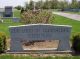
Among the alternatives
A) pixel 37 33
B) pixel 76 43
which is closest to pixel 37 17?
pixel 37 33

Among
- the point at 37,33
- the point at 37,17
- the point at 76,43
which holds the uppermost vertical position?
the point at 37,17

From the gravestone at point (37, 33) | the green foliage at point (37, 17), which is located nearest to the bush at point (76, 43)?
the gravestone at point (37, 33)

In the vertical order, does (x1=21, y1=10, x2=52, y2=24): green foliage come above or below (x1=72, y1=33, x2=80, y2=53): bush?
above

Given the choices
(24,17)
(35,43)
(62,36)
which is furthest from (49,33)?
(24,17)

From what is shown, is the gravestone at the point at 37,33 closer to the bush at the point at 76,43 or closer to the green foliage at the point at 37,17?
the bush at the point at 76,43

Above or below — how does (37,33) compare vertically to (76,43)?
above

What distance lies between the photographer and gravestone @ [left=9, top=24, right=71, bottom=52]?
37.3 ft

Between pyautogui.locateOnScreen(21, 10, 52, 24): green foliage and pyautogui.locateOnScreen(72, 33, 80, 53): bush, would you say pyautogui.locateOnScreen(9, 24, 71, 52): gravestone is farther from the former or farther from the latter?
pyautogui.locateOnScreen(21, 10, 52, 24): green foliage

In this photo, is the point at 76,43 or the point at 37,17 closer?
the point at 76,43

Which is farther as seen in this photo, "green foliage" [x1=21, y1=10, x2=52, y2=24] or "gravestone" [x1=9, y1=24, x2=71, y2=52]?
"green foliage" [x1=21, y1=10, x2=52, y2=24]

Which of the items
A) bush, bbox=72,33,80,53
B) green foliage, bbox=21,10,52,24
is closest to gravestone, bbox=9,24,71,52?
bush, bbox=72,33,80,53

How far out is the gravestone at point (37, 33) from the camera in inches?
447

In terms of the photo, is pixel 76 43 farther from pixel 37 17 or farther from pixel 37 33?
pixel 37 17

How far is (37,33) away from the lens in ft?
A: 37.3
